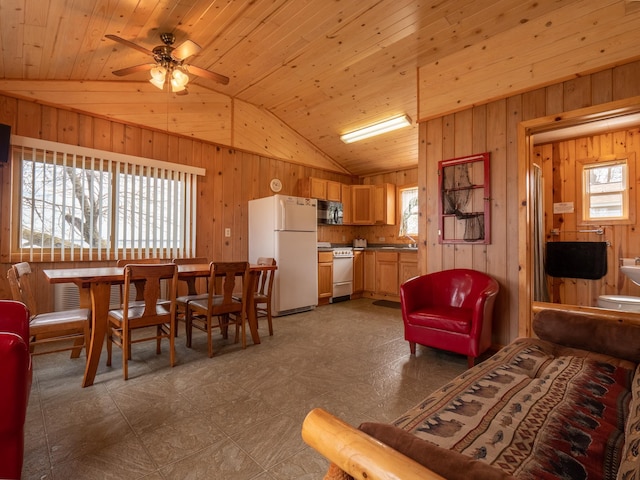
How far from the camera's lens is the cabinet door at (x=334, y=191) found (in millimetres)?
5922

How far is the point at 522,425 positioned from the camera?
99cm

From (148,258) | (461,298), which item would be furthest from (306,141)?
(461,298)

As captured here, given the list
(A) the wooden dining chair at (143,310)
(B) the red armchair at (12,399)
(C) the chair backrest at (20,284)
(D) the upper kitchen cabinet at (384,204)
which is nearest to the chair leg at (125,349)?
(A) the wooden dining chair at (143,310)

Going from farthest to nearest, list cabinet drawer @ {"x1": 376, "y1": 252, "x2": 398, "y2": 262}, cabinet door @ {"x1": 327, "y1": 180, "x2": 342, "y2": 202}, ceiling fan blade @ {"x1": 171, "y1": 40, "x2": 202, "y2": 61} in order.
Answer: cabinet door @ {"x1": 327, "y1": 180, "x2": 342, "y2": 202} < cabinet drawer @ {"x1": 376, "y1": 252, "x2": 398, "y2": 262} < ceiling fan blade @ {"x1": 171, "y1": 40, "x2": 202, "y2": 61}

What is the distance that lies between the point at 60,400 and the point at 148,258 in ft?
6.92

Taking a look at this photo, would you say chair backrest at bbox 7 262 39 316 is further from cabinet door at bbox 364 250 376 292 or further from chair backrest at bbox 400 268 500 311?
cabinet door at bbox 364 250 376 292

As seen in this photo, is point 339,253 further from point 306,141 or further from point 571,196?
point 571,196

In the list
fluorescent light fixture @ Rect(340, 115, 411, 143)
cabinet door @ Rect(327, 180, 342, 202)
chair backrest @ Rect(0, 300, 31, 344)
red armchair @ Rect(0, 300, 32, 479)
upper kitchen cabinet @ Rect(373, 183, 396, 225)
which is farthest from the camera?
upper kitchen cabinet @ Rect(373, 183, 396, 225)

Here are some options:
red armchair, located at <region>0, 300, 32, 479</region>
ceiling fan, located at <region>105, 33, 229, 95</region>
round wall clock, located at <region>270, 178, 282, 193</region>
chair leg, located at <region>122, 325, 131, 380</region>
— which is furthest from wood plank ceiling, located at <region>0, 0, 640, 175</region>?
red armchair, located at <region>0, 300, 32, 479</region>

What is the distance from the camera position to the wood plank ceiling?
2660 millimetres

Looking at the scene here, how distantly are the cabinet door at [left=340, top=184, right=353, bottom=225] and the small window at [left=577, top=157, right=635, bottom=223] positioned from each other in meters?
3.55

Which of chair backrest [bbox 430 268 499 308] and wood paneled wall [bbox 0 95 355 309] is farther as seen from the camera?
wood paneled wall [bbox 0 95 355 309]

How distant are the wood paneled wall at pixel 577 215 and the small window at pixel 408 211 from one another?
2140 millimetres

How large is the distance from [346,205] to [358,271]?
4.34 feet
